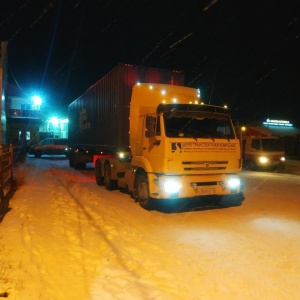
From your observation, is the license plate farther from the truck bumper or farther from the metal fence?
the metal fence

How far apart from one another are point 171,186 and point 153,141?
1.23 meters

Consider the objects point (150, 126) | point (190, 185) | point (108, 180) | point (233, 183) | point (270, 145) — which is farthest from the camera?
point (270, 145)

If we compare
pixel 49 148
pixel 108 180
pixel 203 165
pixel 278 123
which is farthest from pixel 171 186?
pixel 278 123

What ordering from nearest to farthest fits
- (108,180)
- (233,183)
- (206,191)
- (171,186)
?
(171,186), (206,191), (233,183), (108,180)

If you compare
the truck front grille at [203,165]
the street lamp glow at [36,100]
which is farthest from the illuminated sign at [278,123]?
the truck front grille at [203,165]

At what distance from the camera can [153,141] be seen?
892 cm

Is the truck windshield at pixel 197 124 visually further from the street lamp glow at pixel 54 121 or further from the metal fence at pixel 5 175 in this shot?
the street lamp glow at pixel 54 121

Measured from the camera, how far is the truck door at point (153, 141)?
8687 mm

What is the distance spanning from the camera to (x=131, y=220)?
7992 millimetres

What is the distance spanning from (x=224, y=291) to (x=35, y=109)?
5026 centimetres

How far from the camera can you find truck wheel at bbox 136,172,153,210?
9117 millimetres

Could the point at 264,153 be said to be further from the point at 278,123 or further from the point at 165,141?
the point at 278,123

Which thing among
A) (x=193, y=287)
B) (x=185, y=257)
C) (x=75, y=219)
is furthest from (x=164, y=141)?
(x=193, y=287)

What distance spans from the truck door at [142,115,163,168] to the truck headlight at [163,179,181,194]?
55 centimetres
